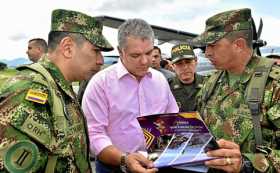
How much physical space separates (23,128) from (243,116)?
4.44 ft

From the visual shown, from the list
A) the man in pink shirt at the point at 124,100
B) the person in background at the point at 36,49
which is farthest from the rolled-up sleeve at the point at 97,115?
the person in background at the point at 36,49

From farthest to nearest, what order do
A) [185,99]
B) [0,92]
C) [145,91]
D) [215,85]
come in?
[185,99]
[145,91]
[215,85]
[0,92]

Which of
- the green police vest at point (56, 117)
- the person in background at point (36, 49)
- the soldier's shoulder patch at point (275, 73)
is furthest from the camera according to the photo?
the person in background at point (36, 49)

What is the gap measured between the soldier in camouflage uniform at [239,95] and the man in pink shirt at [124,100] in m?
0.39

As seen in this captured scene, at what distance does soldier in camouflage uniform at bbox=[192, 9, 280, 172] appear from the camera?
227 cm

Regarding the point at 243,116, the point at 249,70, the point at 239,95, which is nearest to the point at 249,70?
the point at 249,70

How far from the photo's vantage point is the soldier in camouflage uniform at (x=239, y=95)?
2271 millimetres

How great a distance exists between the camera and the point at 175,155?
2117 mm

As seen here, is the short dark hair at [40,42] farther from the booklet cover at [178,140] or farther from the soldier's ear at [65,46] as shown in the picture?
the booklet cover at [178,140]

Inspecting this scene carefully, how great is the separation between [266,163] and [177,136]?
55cm

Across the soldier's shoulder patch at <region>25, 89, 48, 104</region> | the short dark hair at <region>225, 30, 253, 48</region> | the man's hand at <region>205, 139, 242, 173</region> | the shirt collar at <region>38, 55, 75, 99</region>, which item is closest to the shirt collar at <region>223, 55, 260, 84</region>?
the short dark hair at <region>225, 30, 253, 48</region>

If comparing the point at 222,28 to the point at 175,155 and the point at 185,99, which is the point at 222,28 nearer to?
the point at 175,155

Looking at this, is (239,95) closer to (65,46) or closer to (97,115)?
(97,115)

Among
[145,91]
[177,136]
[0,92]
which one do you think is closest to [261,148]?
[177,136]
